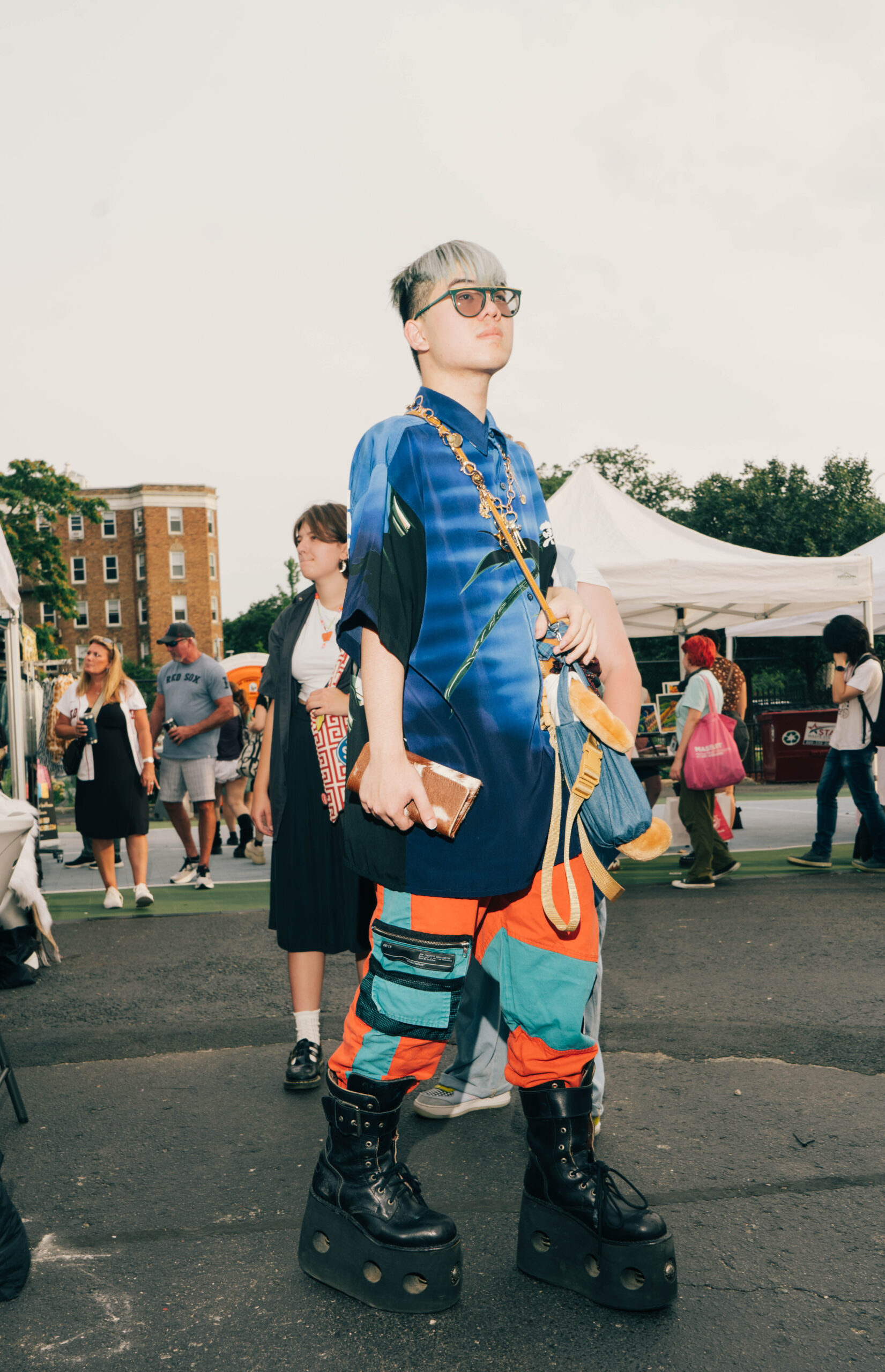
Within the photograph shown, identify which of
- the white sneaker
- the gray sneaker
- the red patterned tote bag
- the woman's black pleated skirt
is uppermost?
the red patterned tote bag

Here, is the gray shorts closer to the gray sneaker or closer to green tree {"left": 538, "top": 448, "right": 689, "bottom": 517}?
the gray sneaker

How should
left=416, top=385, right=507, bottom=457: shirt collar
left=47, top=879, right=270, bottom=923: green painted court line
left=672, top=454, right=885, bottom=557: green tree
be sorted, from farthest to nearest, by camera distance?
left=672, top=454, right=885, bottom=557: green tree < left=47, top=879, right=270, bottom=923: green painted court line < left=416, top=385, right=507, bottom=457: shirt collar

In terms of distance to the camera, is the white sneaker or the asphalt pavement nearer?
the asphalt pavement

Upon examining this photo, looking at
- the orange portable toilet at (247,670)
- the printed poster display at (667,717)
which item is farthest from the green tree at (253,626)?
the printed poster display at (667,717)

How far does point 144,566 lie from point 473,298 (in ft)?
238

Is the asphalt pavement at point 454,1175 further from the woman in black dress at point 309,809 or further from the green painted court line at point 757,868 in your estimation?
the green painted court line at point 757,868

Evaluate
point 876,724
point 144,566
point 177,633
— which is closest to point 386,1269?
point 177,633

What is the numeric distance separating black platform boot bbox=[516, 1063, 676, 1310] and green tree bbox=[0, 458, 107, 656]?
1413 inches

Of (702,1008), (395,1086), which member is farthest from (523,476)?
(702,1008)

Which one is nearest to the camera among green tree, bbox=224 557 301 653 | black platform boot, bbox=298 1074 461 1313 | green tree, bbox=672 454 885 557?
black platform boot, bbox=298 1074 461 1313

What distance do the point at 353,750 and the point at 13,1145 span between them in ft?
6.34

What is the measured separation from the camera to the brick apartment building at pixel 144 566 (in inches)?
2808

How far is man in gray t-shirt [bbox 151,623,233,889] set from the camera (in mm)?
7973

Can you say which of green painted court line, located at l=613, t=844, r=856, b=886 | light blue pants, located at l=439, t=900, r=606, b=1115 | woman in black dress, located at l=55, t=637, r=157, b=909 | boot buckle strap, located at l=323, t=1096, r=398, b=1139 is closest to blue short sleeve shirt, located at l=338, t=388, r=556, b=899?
boot buckle strap, located at l=323, t=1096, r=398, b=1139
